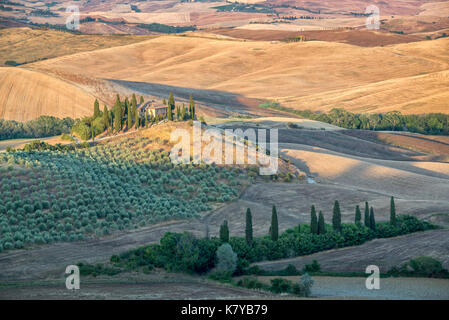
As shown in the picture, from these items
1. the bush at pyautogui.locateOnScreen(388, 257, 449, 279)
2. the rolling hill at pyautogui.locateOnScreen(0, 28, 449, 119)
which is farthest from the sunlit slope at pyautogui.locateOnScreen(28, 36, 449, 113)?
the bush at pyautogui.locateOnScreen(388, 257, 449, 279)

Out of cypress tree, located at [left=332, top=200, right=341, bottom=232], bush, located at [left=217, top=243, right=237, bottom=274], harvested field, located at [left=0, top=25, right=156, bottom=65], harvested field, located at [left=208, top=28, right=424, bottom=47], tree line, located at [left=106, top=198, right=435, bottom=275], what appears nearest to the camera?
bush, located at [left=217, top=243, right=237, bottom=274]

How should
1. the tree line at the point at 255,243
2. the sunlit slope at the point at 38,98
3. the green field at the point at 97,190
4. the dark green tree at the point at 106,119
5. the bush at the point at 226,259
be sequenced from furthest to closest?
the sunlit slope at the point at 38,98
the dark green tree at the point at 106,119
the green field at the point at 97,190
the tree line at the point at 255,243
the bush at the point at 226,259

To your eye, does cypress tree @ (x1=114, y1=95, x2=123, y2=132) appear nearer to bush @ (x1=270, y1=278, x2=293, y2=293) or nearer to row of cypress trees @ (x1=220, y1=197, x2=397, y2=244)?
row of cypress trees @ (x1=220, y1=197, x2=397, y2=244)

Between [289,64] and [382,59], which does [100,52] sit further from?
[382,59]

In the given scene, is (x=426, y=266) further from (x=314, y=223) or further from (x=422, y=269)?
(x=314, y=223)

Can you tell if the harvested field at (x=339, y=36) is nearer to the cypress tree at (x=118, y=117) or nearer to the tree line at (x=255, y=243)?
the cypress tree at (x=118, y=117)

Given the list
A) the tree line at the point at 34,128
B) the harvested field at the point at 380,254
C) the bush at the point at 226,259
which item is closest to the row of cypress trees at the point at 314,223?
the harvested field at the point at 380,254

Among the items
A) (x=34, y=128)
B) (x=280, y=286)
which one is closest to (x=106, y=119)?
(x=34, y=128)
